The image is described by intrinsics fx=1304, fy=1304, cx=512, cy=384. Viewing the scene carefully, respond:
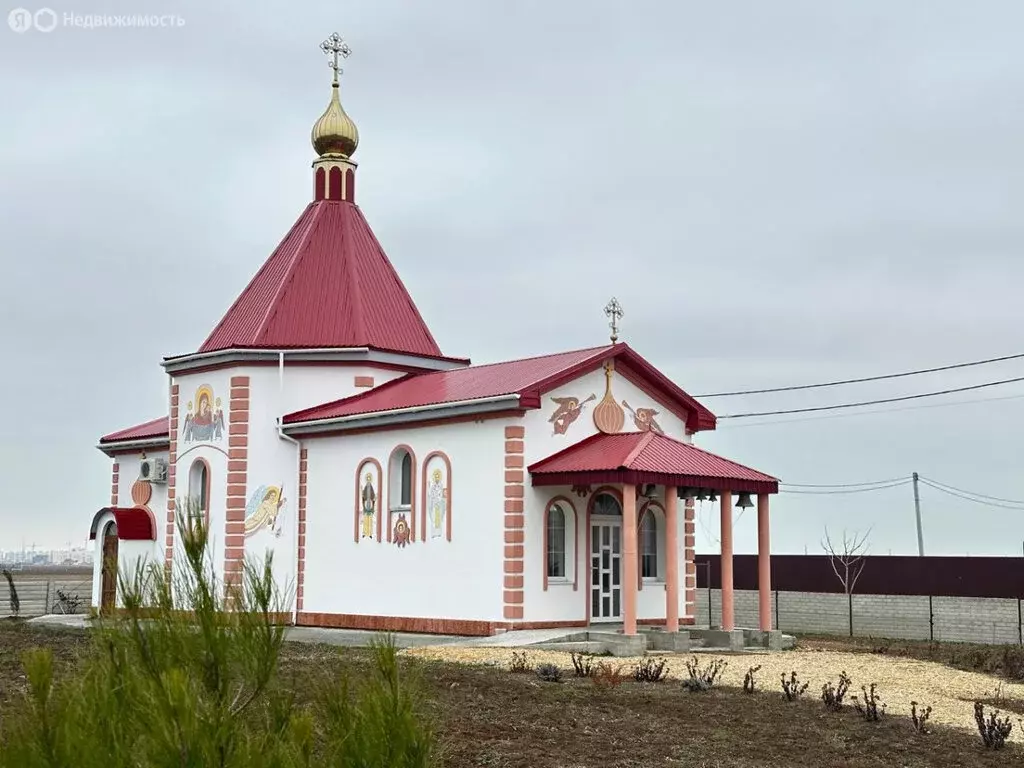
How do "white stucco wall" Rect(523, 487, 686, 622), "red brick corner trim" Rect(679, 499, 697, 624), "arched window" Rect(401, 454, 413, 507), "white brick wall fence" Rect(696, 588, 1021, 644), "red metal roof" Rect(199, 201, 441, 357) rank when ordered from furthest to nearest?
"red metal roof" Rect(199, 201, 441, 357) → "white brick wall fence" Rect(696, 588, 1021, 644) → "red brick corner trim" Rect(679, 499, 697, 624) → "arched window" Rect(401, 454, 413, 507) → "white stucco wall" Rect(523, 487, 686, 622)

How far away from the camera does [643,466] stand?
1984 centimetres

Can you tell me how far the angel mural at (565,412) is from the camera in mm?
21531

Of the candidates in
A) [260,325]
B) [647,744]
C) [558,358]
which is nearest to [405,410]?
[558,358]

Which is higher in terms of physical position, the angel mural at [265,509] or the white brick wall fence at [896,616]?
the angel mural at [265,509]

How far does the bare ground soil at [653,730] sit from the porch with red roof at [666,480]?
5.42 metres

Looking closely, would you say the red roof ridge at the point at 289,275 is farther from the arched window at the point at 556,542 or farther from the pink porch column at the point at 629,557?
the pink porch column at the point at 629,557

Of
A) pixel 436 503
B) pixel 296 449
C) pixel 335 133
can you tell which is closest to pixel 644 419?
pixel 436 503

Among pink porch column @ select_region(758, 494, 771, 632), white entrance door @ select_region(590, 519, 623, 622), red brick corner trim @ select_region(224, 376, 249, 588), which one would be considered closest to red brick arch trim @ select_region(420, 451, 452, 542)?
white entrance door @ select_region(590, 519, 623, 622)

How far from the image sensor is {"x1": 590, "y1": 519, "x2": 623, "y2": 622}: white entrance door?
71.7ft

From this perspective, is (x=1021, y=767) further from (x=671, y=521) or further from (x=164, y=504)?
(x=164, y=504)

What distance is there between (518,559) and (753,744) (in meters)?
10.1

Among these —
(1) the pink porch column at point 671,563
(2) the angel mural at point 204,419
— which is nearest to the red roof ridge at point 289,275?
(2) the angel mural at point 204,419

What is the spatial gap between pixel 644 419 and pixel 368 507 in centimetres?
518

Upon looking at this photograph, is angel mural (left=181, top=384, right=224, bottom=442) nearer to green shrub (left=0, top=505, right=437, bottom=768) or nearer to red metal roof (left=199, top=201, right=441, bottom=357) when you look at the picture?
red metal roof (left=199, top=201, right=441, bottom=357)
